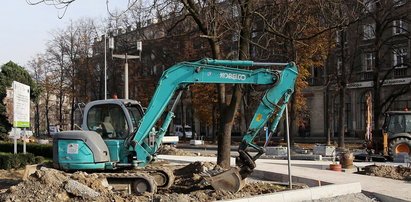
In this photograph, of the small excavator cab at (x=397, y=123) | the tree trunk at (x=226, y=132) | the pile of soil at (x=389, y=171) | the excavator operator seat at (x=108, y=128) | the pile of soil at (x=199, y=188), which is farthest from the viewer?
the small excavator cab at (x=397, y=123)

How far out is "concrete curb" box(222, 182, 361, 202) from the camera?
32.5 ft

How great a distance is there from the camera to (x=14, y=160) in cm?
1970

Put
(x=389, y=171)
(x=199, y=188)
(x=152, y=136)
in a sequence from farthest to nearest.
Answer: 1. (x=389, y=171)
2. (x=152, y=136)
3. (x=199, y=188)

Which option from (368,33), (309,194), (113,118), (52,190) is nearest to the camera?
(52,190)

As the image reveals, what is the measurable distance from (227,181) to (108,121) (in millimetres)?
3808

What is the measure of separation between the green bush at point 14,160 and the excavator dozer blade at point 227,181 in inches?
459

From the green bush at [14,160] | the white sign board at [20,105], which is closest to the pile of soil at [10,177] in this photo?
the green bush at [14,160]

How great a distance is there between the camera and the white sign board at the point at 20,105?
73.5 feet

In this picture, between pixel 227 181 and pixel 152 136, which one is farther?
pixel 152 136

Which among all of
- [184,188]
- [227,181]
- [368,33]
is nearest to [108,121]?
[184,188]

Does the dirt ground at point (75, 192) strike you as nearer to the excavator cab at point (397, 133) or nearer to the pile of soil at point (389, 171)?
the pile of soil at point (389, 171)

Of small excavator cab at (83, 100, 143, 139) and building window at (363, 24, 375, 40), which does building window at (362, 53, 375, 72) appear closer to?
building window at (363, 24, 375, 40)

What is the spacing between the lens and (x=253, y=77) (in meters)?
11.8

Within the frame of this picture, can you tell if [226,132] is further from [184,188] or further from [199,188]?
[199,188]
